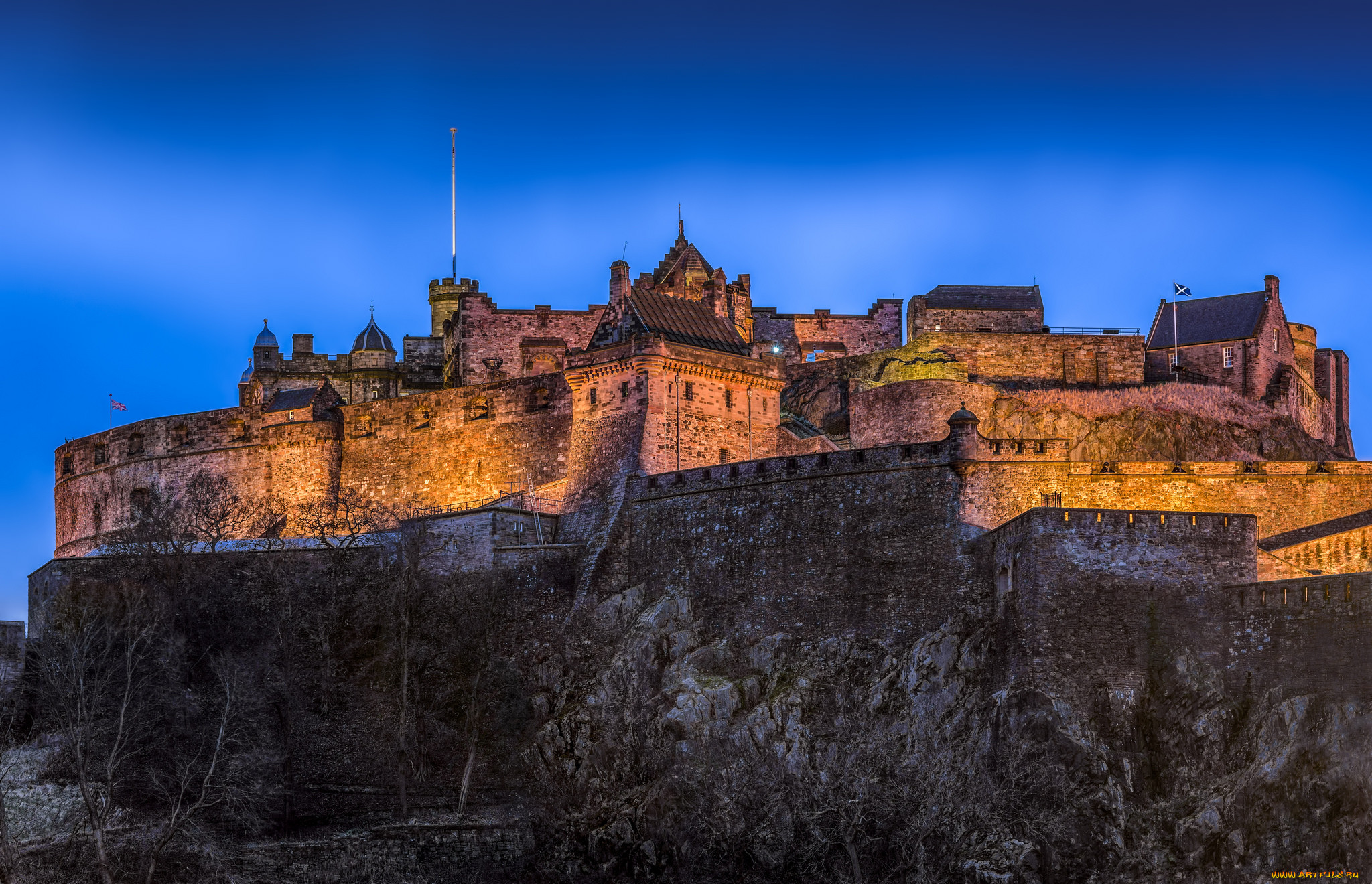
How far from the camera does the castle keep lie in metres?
A: 58.1

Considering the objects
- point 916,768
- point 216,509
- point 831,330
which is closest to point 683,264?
point 831,330

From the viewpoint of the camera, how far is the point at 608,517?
232 feet

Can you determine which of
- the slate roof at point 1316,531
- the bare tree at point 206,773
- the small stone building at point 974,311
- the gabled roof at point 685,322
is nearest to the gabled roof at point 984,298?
the small stone building at point 974,311

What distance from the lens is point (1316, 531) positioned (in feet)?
204

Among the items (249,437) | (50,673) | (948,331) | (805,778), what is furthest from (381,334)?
(805,778)

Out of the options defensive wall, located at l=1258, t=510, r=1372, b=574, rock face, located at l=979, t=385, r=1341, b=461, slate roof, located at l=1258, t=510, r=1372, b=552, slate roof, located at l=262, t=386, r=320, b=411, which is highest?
slate roof, located at l=262, t=386, r=320, b=411

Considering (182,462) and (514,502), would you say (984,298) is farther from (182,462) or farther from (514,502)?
(182,462)

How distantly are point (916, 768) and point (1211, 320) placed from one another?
32.1 m

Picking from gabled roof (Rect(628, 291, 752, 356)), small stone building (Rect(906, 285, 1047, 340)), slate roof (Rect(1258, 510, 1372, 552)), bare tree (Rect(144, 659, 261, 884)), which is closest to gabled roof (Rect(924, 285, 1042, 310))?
small stone building (Rect(906, 285, 1047, 340))

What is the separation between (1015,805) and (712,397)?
77.1 ft

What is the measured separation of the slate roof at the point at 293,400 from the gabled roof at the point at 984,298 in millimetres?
27437

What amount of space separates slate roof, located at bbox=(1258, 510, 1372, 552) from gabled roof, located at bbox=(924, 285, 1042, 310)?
23.6m

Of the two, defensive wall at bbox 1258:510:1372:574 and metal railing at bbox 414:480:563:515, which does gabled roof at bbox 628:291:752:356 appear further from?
defensive wall at bbox 1258:510:1372:574

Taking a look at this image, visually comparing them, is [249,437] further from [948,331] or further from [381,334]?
[948,331]
